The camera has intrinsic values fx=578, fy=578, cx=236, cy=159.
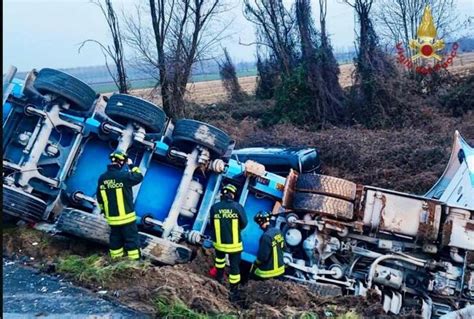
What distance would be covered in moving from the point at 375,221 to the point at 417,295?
90cm

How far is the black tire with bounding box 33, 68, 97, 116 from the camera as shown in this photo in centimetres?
597

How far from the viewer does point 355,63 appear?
16453mm

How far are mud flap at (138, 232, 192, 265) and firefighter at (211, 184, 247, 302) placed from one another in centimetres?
39

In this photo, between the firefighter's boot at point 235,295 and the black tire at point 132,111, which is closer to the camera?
the firefighter's boot at point 235,295

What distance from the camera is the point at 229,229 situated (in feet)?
19.2

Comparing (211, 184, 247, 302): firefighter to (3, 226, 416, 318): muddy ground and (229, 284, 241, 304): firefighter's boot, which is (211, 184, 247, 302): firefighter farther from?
(3, 226, 416, 318): muddy ground

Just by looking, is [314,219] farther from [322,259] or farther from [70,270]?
[70,270]

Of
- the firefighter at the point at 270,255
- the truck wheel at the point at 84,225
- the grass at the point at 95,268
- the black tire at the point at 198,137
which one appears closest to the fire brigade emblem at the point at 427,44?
the black tire at the point at 198,137

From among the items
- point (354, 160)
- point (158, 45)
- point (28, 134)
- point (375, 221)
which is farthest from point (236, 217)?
point (158, 45)

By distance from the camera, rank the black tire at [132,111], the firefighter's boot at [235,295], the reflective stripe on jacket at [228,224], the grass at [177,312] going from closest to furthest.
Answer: the grass at [177,312] → the firefighter's boot at [235,295] → the reflective stripe on jacket at [228,224] → the black tire at [132,111]

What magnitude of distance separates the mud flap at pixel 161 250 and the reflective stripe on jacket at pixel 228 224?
Result: 391 mm

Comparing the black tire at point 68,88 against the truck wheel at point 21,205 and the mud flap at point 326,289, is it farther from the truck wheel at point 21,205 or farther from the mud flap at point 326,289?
the mud flap at point 326,289

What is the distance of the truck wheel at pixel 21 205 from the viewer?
5.62 metres

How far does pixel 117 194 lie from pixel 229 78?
18.5 metres
